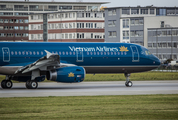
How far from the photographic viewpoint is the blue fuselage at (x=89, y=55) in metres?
32.7

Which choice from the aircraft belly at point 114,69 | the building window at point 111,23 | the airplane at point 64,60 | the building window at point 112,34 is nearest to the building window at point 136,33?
the building window at point 112,34

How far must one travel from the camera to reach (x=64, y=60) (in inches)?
1328

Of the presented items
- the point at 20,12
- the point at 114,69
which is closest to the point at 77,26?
the point at 20,12

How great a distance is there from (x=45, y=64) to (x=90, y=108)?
12.6 metres

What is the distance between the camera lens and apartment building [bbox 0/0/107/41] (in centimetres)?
16075

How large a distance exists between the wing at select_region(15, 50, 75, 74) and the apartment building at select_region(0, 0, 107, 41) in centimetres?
13152

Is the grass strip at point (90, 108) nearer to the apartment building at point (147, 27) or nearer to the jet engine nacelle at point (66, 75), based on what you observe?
the jet engine nacelle at point (66, 75)

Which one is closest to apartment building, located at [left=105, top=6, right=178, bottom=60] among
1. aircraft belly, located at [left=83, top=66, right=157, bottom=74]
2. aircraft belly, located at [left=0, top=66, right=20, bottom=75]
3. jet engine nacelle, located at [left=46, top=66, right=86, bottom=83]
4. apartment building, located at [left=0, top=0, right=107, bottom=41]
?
apartment building, located at [left=0, top=0, right=107, bottom=41]

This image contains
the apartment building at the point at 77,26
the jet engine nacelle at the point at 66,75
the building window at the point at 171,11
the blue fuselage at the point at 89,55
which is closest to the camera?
the jet engine nacelle at the point at 66,75

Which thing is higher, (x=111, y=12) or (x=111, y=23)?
(x=111, y=12)

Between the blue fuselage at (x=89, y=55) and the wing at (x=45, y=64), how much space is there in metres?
1.11

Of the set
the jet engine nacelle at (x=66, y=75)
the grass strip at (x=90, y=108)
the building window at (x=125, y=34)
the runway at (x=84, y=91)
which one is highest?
the building window at (x=125, y=34)

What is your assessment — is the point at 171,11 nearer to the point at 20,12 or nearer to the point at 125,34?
the point at 125,34

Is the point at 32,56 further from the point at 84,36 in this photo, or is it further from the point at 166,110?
the point at 84,36
